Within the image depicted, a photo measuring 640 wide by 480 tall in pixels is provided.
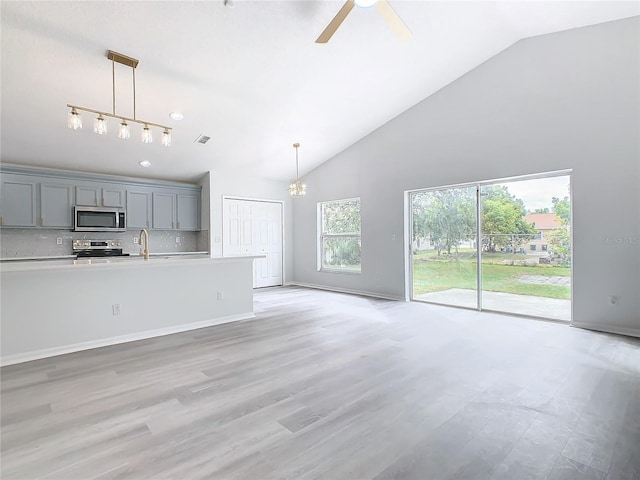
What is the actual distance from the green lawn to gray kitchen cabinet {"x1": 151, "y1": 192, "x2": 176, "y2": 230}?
4.79m

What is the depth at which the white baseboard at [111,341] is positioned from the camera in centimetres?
327

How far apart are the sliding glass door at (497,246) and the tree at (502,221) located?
0.01 m

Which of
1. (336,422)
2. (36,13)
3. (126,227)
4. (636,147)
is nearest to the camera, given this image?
(336,422)

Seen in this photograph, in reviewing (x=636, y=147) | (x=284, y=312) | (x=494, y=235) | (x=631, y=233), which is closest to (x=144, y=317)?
(x=284, y=312)

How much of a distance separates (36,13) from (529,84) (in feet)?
18.1

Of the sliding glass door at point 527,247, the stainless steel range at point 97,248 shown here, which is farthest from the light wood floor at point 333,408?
the stainless steel range at point 97,248

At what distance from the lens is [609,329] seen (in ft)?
13.3

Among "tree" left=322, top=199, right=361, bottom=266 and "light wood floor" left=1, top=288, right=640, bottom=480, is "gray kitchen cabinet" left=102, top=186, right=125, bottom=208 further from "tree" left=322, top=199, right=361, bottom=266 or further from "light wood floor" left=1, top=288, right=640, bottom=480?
"tree" left=322, top=199, right=361, bottom=266

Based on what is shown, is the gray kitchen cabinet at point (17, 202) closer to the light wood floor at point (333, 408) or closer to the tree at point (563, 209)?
the light wood floor at point (333, 408)

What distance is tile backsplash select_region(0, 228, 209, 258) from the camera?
18.0ft

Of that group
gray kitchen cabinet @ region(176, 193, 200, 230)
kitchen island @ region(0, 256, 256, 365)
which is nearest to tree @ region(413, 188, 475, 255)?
kitchen island @ region(0, 256, 256, 365)

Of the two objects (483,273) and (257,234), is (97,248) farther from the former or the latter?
(483,273)

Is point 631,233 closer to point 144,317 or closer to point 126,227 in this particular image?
point 144,317

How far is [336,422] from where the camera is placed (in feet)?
7.04
